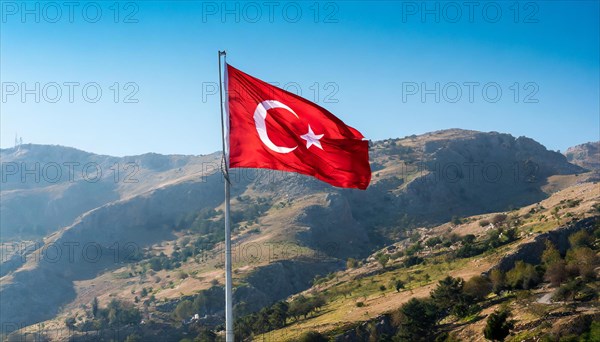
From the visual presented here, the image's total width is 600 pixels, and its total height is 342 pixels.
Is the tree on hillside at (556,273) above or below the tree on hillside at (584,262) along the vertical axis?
below

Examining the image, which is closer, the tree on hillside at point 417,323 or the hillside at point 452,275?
the hillside at point 452,275

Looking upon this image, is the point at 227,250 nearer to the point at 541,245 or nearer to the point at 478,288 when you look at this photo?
the point at 478,288

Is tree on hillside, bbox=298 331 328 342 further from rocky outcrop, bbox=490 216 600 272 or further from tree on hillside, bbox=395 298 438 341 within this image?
rocky outcrop, bbox=490 216 600 272

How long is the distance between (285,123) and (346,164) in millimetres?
2578

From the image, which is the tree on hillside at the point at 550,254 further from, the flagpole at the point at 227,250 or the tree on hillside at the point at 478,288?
the flagpole at the point at 227,250

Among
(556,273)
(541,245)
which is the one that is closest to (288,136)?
(556,273)

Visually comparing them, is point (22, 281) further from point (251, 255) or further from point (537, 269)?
point (537, 269)

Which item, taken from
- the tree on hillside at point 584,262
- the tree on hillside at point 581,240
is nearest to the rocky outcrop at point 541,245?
the tree on hillside at point 581,240

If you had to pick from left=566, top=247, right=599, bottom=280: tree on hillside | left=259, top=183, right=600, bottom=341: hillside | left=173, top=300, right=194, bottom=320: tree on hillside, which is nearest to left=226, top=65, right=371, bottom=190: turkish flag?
left=259, top=183, right=600, bottom=341: hillside

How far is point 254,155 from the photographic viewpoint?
18609mm

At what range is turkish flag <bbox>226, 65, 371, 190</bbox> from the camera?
18422 millimetres

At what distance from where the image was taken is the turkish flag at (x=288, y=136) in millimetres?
18422

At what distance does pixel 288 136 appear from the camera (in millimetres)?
18719

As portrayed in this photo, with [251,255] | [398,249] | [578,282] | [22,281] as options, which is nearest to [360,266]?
[398,249]
